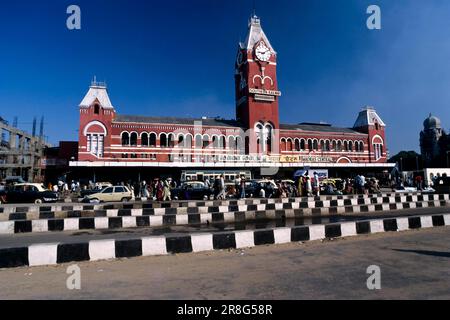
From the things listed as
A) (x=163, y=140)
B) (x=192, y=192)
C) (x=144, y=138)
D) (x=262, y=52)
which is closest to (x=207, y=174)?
(x=163, y=140)

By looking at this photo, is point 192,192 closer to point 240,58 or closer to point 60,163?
point 60,163

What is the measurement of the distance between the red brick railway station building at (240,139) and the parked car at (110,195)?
47.7ft

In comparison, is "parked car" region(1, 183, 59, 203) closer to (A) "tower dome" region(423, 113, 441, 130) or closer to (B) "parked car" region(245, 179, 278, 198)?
(B) "parked car" region(245, 179, 278, 198)

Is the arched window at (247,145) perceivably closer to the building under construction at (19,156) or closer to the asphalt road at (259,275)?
the building under construction at (19,156)

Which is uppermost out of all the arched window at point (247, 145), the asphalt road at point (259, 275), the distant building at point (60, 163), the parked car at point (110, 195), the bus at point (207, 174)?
the arched window at point (247, 145)

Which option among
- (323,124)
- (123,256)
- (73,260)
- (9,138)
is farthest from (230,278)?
(323,124)

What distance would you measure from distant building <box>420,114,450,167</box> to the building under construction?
275 feet

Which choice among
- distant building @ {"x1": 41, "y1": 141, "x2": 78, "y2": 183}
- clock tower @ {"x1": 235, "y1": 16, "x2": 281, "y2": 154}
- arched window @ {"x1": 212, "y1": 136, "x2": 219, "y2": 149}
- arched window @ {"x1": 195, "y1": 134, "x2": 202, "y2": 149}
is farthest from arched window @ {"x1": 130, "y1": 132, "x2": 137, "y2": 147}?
clock tower @ {"x1": 235, "y1": 16, "x2": 281, "y2": 154}

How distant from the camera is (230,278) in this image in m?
4.08

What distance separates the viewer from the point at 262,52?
4678cm

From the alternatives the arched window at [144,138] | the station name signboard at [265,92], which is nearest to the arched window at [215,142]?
the station name signboard at [265,92]

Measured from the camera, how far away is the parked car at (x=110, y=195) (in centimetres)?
2047
